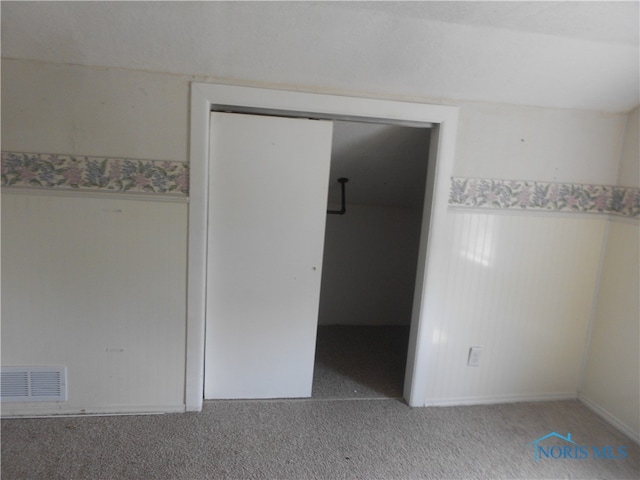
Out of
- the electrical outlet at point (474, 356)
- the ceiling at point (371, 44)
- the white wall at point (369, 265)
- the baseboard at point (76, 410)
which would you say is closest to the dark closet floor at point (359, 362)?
the white wall at point (369, 265)

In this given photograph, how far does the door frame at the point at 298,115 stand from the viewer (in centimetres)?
198

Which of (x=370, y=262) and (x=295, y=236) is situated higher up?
(x=295, y=236)

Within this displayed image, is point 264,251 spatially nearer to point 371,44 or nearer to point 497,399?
point 371,44

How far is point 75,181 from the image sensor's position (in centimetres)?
192

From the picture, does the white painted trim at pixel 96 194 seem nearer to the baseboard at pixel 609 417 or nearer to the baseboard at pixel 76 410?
the baseboard at pixel 76 410

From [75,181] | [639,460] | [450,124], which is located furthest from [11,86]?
[639,460]

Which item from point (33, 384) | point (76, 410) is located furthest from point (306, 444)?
point (33, 384)

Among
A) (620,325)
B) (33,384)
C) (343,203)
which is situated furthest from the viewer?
(343,203)

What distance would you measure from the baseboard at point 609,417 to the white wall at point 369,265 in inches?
58.9

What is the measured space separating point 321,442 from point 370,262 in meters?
1.82


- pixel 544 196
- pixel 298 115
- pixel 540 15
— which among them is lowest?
pixel 544 196

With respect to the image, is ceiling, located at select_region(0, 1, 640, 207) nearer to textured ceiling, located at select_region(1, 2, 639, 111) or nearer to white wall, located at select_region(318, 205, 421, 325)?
textured ceiling, located at select_region(1, 2, 639, 111)

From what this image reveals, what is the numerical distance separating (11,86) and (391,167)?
218 centimetres

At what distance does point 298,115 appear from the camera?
2.12 metres
